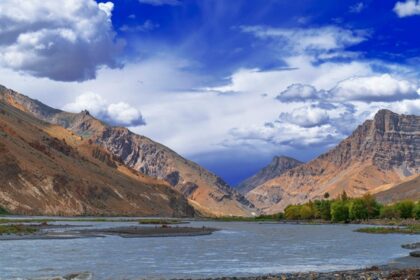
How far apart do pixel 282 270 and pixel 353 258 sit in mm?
16523

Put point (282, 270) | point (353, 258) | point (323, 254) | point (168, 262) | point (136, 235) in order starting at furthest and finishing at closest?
1. point (136, 235)
2. point (323, 254)
3. point (353, 258)
4. point (168, 262)
5. point (282, 270)

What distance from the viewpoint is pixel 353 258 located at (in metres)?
66.4

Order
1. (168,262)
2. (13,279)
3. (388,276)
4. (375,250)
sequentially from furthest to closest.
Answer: (375,250) → (168,262) → (13,279) → (388,276)

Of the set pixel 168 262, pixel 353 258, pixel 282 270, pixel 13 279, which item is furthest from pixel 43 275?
pixel 353 258

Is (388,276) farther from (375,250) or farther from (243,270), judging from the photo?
(375,250)

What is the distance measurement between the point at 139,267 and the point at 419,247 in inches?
1663

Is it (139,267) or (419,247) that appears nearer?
(139,267)

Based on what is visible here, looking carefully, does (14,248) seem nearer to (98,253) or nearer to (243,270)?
(98,253)

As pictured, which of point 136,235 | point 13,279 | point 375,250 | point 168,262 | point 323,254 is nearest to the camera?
point 13,279

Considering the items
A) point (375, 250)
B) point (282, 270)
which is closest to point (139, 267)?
point (282, 270)

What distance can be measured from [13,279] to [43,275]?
125 inches

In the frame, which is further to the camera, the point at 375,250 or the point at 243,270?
the point at 375,250

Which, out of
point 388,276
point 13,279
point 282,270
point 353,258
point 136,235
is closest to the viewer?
point 388,276

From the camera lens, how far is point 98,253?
232 ft
